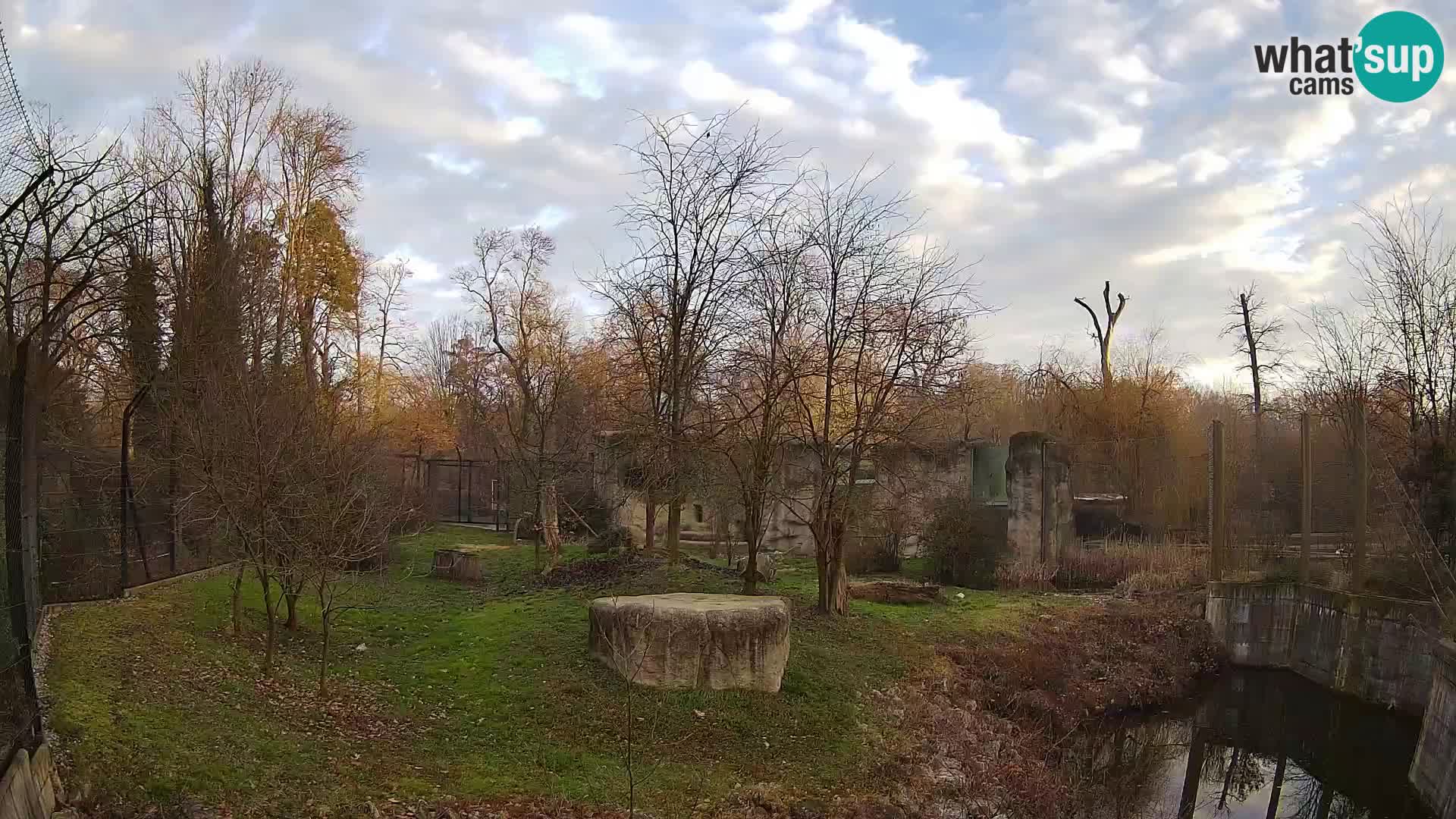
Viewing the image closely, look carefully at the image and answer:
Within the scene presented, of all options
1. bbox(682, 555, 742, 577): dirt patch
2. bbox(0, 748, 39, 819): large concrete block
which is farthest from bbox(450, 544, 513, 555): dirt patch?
bbox(0, 748, 39, 819): large concrete block

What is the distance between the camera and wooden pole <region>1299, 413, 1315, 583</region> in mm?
13344

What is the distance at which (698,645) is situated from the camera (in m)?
8.48

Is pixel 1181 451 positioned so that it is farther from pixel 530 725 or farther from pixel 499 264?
pixel 530 725

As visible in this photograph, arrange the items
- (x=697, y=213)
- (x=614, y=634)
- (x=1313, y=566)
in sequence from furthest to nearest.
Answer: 1. (x=1313, y=566)
2. (x=697, y=213)
3. (x=614, y=634)

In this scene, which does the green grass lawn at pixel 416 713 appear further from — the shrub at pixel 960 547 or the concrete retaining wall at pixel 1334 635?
the shrub at pixel 960 547

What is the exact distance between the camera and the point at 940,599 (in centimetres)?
1473

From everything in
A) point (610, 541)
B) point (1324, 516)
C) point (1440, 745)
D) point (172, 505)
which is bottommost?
point (1440, 745)

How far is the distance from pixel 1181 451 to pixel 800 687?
51.4 ft

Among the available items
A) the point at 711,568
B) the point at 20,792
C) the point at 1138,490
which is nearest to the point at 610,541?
the point at 711,568

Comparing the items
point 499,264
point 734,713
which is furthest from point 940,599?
point 499,264

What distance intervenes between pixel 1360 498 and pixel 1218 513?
2916 millimetres

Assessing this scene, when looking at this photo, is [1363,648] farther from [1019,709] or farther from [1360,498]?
[1019,709]

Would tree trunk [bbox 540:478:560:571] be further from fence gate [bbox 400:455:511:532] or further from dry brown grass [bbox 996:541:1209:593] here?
dry brown grass [bbox 996:541:1209:593]

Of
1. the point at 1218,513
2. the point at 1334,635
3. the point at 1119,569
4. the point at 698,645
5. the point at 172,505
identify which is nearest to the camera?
the point at 698,645
